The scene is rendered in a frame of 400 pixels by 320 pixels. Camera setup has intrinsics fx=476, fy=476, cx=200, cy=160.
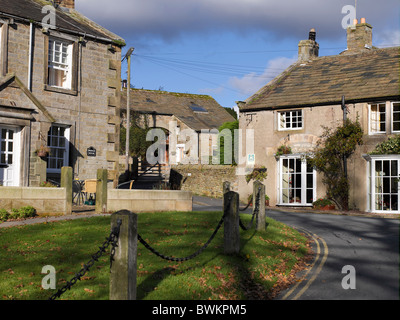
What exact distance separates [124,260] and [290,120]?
68.1 ft

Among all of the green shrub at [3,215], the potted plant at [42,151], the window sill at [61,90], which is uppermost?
the window sill at [61,90]

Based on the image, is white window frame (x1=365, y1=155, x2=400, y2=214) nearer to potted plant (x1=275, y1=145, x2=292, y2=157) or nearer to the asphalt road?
potted plant (x1=275, y1=145, x2=292, y2=157)

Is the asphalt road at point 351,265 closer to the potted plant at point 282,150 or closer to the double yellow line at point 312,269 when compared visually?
the double yellow line at point 312,269

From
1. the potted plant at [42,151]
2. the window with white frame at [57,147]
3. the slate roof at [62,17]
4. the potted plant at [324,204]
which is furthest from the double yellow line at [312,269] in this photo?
the slate roof at [62,17]

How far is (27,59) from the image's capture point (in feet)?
60.5

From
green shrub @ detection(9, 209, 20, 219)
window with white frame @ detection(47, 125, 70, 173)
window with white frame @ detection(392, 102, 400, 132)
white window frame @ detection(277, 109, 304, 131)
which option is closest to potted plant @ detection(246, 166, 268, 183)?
white window frame @ detection(277, 109, 304, 131)

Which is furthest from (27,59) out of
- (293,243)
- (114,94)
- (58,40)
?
(293,243)

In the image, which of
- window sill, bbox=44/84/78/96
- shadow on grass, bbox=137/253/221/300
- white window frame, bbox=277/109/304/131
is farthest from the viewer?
white window frame, bbox=277/109/304/131

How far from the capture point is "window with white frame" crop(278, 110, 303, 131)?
25.4 m

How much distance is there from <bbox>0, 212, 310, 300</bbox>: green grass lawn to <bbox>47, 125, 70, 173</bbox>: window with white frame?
6640mm

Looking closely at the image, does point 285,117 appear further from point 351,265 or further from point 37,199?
point 351,265

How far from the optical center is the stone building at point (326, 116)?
882 inches

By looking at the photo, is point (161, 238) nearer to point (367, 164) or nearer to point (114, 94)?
point (114, 94)

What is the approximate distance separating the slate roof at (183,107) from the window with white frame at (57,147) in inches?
693
